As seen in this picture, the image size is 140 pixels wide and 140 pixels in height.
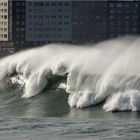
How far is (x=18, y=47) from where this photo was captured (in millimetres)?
134750

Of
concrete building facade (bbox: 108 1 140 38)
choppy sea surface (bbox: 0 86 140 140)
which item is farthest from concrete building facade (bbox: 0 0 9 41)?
choppy sea surface (bbox: 0 86 140 140)

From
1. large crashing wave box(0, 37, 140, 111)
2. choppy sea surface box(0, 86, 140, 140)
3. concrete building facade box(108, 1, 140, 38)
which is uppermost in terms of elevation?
concrete building facade box(108, 1, 140, 38)

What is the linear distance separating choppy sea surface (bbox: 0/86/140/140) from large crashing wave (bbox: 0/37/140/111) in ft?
1.97

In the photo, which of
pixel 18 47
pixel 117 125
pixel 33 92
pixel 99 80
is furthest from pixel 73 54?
pixel 18 47

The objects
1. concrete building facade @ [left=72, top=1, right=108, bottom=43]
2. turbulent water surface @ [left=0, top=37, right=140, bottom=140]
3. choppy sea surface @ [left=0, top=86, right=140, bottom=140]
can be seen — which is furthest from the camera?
concrete building facade @ [left=72, top=1, right=108, bottom=43]

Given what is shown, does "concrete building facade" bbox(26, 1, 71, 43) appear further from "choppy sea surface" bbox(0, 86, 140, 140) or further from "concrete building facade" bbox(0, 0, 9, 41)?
"choppy sea surface" bbox(0, 86, 140, 140)

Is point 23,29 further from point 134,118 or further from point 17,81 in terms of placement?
point 134,118

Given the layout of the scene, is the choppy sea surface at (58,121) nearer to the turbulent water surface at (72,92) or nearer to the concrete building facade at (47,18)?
the turbulent water surface at (72,92)

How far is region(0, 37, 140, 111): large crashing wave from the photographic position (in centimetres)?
2319

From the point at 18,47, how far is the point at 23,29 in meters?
5.83

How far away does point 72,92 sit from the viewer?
2561 cm

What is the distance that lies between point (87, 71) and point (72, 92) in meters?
1.34

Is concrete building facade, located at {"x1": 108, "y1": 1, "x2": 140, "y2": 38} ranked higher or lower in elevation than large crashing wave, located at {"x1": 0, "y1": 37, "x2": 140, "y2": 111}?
higher

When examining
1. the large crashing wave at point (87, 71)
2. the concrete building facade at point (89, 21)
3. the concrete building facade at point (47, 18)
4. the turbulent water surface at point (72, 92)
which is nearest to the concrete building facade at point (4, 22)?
the concrete building facade at point (47, 18)
